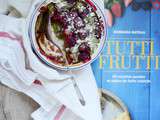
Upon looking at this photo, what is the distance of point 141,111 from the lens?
1239 mm

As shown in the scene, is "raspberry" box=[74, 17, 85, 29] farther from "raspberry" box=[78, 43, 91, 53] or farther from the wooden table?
the wooden table

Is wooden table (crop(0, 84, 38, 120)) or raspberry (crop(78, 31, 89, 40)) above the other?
raspberry (crop(78, 31, 89, 40))

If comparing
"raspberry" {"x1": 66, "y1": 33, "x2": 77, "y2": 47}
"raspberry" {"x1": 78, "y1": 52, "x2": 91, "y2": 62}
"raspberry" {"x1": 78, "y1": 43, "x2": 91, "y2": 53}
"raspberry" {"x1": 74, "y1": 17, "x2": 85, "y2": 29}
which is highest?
"raspberry" {"x1": 74, "y1": 17, "x2": 85, "y2": 29}

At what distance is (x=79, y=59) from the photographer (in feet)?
3.87

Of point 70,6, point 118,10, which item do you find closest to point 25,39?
point 70,6

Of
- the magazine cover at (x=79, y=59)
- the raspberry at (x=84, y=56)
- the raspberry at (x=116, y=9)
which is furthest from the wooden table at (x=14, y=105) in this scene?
the raspberry at (x=116, y=9)

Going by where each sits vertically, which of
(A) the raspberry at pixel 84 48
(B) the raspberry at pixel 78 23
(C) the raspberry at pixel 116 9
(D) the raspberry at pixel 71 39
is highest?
(C) the raspberry at pixel 116 9

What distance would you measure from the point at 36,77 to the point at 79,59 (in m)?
0.12

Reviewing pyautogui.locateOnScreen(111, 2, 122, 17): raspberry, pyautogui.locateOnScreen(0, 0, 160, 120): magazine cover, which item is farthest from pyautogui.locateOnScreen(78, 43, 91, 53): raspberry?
pyautogui.locateOnScreen(111, 2, 122, 17): raspberry

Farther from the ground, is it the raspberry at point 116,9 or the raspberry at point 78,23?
the raspberry at point 116,9

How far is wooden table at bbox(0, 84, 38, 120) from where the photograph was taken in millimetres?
1205

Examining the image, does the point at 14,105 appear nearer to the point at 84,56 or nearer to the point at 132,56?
the point at 84,56

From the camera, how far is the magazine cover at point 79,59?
116 centimetres

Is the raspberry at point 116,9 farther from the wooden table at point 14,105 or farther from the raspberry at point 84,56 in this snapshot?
the wooden table at point 14,105
